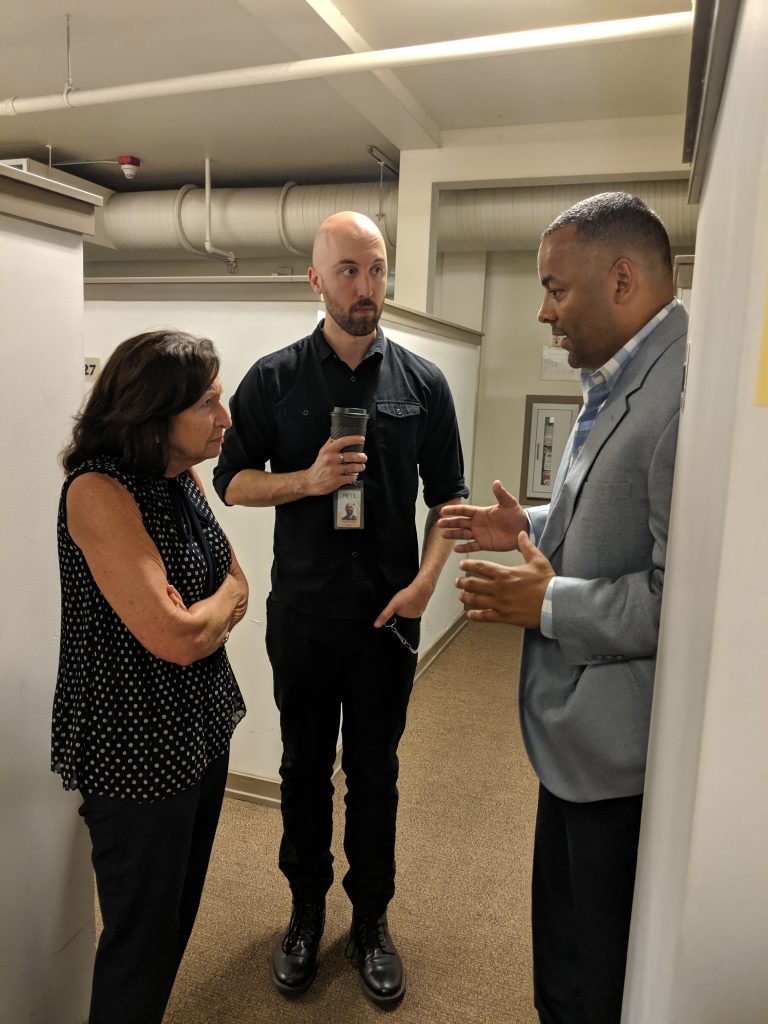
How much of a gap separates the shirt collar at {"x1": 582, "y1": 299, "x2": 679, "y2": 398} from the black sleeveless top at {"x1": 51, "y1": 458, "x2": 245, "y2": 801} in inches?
32.1

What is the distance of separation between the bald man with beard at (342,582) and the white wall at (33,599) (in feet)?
1.72

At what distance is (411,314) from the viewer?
3338 millimetres

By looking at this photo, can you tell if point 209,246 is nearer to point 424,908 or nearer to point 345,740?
point 345,740

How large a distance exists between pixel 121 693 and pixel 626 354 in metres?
1.04

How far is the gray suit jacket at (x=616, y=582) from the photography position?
1.12 meters

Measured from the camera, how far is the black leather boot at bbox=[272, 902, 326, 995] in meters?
1.78

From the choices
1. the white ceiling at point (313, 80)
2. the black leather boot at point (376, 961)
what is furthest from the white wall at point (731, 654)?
the white ceiling at point (313, 80)

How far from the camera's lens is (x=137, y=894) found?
125cm

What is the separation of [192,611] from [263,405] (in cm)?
73

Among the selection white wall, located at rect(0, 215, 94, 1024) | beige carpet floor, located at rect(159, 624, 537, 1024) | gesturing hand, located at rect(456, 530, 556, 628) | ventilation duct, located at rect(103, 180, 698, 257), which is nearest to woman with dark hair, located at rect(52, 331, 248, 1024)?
white wall, located at rect(0, 215, 94, 1024)

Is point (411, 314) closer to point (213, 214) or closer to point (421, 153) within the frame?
point (421, 153)

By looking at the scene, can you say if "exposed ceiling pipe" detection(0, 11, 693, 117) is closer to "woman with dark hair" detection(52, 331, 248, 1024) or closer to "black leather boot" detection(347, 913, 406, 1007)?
"woman with dark hair" detection(52, 331, 248, 1024)

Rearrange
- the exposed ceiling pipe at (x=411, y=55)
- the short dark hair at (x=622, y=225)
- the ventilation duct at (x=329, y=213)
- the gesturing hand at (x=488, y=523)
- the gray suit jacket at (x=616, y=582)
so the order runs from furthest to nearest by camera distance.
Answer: the ventilation duct at (x=329, y=213)
the exposed ceiling pipe at (x=411, y=55)
the gesturing hand at (x=488, y=523)
the short dark hair at (x=622, y=225)
the gray suit jacket at (x=616, y=582)

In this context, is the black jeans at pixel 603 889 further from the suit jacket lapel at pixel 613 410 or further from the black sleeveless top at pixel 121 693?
the black sleeveless top at pixel 121 693
